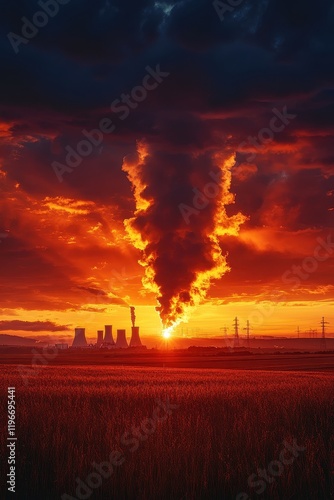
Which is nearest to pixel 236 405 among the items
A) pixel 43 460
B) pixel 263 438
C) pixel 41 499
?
pixel 263 438

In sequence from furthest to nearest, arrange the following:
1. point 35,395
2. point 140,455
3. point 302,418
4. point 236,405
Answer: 1. point 35,395
2. point 236,405
3. point 302,418
4. point 140,455

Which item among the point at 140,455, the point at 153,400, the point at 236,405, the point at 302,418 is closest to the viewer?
the point at 140,455

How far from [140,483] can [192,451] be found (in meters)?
1.30

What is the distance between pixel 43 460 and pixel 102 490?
4.79 ft

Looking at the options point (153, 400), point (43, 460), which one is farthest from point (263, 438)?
point (153, 400)

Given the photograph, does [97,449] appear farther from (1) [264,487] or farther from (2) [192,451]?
(1) [264,487]

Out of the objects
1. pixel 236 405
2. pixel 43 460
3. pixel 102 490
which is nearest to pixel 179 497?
pixel 102 490

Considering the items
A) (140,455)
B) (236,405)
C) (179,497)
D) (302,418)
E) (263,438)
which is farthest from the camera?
(236,405)

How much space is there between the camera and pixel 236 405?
13875 mm

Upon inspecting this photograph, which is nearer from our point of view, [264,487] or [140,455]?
[264,487]

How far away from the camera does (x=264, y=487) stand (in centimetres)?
698

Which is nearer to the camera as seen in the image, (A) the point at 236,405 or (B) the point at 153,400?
(A) the point at 236,405

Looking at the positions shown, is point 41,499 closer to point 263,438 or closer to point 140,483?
point 140,483

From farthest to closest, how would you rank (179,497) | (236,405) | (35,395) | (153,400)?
1. (35,395)
2. (153,400)
3. (236,405)
4. (179,497)
